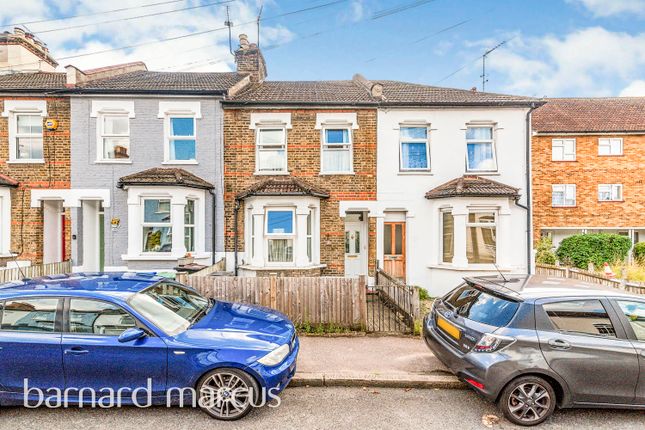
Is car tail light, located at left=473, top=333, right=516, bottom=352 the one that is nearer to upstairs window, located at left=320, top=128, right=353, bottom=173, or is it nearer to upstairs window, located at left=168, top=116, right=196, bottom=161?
upstairs window, located at left=320, top=128, right=353, bottom=173

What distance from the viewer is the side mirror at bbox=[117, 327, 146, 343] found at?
134 inches

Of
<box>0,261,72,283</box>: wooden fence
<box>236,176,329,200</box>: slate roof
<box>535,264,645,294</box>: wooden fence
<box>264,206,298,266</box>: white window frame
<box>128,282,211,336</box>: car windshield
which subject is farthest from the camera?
<box>264,206,298,266</box>: white window frame

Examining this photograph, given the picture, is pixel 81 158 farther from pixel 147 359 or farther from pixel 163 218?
pixel 147 359

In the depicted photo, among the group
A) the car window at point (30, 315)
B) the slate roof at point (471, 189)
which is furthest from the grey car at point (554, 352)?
the slate roof at point (471, 189)

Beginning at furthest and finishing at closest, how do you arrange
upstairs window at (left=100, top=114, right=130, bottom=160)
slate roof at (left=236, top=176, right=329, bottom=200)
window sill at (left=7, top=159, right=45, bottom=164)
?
upstairs window at (left=100, top=114, right=130, bottom=160), window sill at (left=7, top=159, right=45, bottom=164), slate roof at (left=236, top=176, right=329, bottom=200)

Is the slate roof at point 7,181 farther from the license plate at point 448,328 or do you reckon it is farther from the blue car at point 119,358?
the license plate at point 448,328

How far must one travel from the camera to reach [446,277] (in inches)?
365

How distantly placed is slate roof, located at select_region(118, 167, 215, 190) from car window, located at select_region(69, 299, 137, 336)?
556 cm

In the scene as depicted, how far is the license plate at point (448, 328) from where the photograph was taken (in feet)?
13.0

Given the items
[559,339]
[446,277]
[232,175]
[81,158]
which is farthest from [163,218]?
[559,339]

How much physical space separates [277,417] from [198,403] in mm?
894

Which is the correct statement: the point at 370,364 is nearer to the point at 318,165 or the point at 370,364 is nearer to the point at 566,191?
the point at 318,165

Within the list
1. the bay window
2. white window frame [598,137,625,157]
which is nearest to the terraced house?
the bay window

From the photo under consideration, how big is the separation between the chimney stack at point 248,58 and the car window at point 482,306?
1051cm
